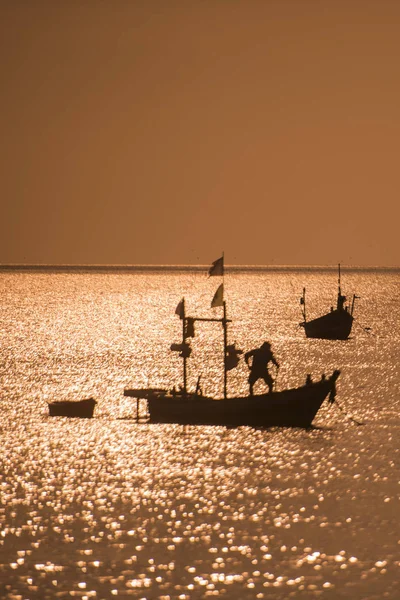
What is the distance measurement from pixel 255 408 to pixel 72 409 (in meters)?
8.63

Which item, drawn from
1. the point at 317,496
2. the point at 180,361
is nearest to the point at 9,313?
the point at 180,361

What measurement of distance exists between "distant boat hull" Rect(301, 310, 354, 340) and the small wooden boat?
57622 mm

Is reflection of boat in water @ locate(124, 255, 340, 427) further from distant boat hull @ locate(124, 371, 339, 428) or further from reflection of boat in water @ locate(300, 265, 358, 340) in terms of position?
reflection of boat in water @ locate(300, 265, 358, 340)

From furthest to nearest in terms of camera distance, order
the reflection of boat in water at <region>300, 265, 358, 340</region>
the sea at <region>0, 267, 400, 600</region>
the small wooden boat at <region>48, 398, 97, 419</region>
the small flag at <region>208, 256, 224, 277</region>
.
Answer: the reflection of boat in water at <region>300, 265, 358, 340</region> → the small wooden boat at <region>48, 398, 97, 419</region> → the small flag at <region>208, 256, 224, 277</region> → the sea at <region>0, 267, 400, 600</region>

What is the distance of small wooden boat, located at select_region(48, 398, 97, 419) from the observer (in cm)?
4791

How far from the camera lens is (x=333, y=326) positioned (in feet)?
342

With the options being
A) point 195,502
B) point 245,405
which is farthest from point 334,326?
point 195,502

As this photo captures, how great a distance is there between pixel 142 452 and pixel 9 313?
4761 inches

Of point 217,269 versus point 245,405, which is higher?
point 217,269

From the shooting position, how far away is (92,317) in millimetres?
150500

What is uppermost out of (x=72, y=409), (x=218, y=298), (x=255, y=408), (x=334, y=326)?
(x=334, y=326)

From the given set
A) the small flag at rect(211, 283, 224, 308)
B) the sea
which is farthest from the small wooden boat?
the small flag at rect(211, 283, 224, 308)

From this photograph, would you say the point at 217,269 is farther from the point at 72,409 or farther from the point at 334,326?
the point at 334,326

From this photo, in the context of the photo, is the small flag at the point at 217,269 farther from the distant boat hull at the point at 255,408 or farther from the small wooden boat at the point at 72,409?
the small wooden boat at the point at 72,409
